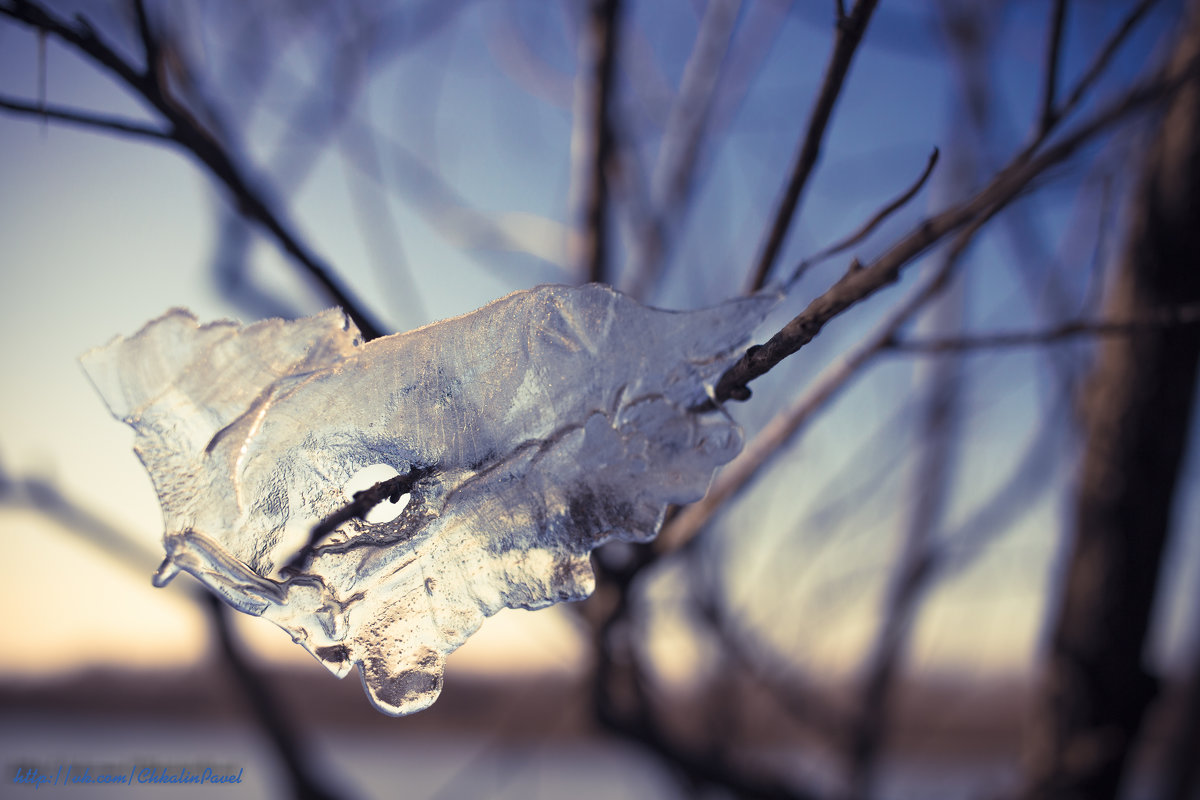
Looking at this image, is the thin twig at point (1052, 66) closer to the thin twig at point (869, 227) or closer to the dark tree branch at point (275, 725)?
the thin twig at point (869, 227)

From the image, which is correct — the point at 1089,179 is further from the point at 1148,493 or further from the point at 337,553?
the point at 337,553

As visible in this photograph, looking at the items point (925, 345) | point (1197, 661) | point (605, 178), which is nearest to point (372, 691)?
point (925, 345)

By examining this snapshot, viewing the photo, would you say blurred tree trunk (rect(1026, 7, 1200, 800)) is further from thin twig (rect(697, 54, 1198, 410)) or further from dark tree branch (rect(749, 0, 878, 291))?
dark tree branch (rect(749, 0, 878, 291))

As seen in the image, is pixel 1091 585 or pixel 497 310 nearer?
pixel 497 310

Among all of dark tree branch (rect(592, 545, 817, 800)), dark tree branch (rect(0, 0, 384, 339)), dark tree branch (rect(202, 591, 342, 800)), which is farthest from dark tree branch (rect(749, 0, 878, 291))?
dark tree branch (rect(202, 591, 342, 800))

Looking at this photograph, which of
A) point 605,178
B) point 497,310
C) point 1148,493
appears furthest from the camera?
point 1148,493

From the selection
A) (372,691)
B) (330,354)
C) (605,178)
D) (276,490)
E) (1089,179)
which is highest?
(1089,179)
